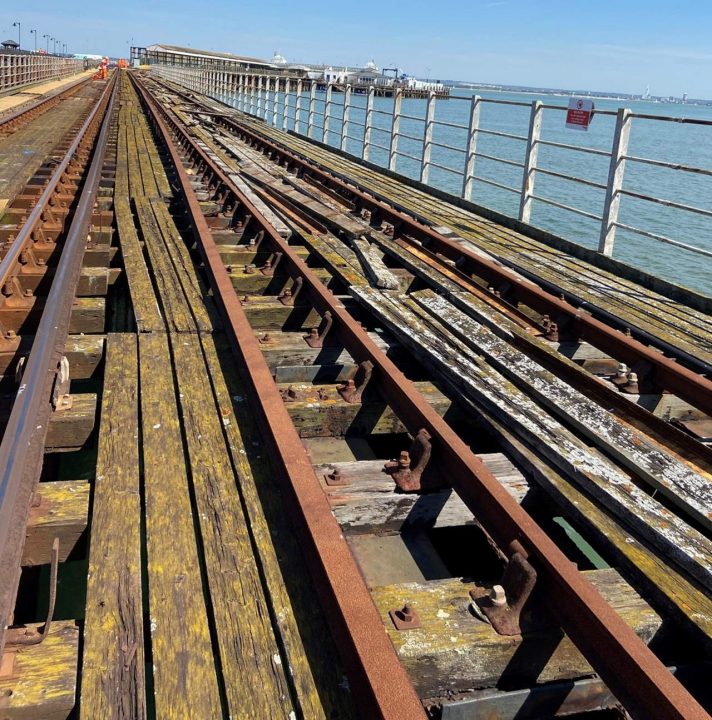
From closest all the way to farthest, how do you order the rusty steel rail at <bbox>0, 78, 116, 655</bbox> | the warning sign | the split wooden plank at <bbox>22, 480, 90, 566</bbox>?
1. the rusty steel rail at <bbox>0, 78, 116, 655</bbox>
2. the split wooden plank at <bbox>22, 480, 90, 566</bbox>
3. the warning sign

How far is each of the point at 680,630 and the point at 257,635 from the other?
4.54 feet

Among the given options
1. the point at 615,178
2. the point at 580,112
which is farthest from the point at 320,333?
the point at 580,112

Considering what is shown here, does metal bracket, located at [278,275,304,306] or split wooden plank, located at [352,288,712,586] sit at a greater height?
metal bracket, located at [278,275,304,306]

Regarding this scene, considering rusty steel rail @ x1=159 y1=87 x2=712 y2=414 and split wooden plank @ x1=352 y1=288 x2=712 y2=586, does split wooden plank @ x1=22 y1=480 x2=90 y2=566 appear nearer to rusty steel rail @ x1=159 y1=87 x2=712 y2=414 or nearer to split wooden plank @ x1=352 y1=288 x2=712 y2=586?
split wooden plank @ x1=352 y1=288 x2=712 y2=586

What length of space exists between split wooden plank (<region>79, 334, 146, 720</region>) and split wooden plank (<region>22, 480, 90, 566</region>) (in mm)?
60

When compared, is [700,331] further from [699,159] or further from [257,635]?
[699,159]

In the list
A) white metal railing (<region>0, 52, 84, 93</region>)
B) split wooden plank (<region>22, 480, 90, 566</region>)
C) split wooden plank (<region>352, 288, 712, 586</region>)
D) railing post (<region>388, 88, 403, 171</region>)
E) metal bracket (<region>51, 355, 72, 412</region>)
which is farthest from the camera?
white metal railing (<region>0, 52, 84, 93</region>)

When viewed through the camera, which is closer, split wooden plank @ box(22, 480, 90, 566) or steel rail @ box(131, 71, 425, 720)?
steel rail @ box(131, 71, 425, 720)

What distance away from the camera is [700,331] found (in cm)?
591

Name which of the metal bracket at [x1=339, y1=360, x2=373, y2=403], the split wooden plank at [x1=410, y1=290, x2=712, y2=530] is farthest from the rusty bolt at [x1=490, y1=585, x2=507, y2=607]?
the metal bracket at [x1=339, y1=360, x2=373, y2=403]

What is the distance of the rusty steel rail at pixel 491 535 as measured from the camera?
181 centimetres

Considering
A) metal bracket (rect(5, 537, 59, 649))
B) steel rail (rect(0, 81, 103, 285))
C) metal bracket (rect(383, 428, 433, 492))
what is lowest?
metal bracket (rect(5, 537, 59, 649))

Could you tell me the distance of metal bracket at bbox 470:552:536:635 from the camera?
223 cm

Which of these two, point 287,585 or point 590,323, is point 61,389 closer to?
point 287,585
